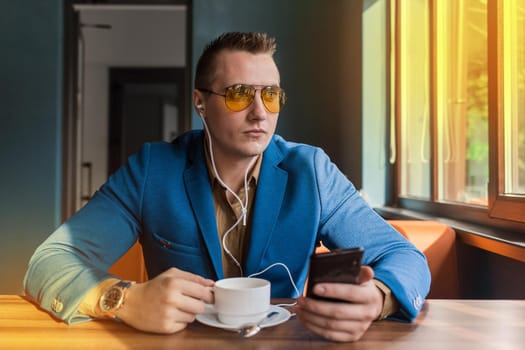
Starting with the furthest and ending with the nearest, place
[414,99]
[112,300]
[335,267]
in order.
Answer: [414,99] < [112,300] < [335,267]

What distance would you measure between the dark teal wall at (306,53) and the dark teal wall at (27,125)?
3.70 ft

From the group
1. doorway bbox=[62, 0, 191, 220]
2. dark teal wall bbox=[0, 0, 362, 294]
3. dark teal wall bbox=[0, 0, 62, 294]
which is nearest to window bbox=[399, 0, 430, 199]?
dark teal wall bbox=[0, 0, 362, 294]

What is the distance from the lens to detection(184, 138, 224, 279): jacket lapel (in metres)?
1.26

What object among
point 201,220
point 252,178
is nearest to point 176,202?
point 201,220

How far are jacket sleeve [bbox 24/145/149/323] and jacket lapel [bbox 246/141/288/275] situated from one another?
325 millimetres

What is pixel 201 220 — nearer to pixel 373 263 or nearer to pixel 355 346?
pixel 373 263

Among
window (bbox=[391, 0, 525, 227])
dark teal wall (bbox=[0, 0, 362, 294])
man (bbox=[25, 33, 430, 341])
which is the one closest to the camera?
man (bbox=[25, 33, 430, 341])

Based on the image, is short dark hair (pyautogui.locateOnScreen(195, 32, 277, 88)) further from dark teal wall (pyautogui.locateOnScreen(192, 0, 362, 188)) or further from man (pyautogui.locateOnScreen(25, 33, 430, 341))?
dark teal wall (pyautogui.locateOnScreen(192, 0, 362, 188))

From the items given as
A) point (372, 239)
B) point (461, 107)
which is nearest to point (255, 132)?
point (372, 239)

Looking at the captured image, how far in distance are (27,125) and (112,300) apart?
→ 320cm

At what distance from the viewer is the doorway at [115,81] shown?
3871 millimetres

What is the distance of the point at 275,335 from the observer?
868 millimetres

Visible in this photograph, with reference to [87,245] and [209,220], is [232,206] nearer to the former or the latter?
[209,220]

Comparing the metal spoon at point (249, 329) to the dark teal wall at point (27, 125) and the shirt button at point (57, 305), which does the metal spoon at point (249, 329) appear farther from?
the dark teal wall at point (27, 125)
